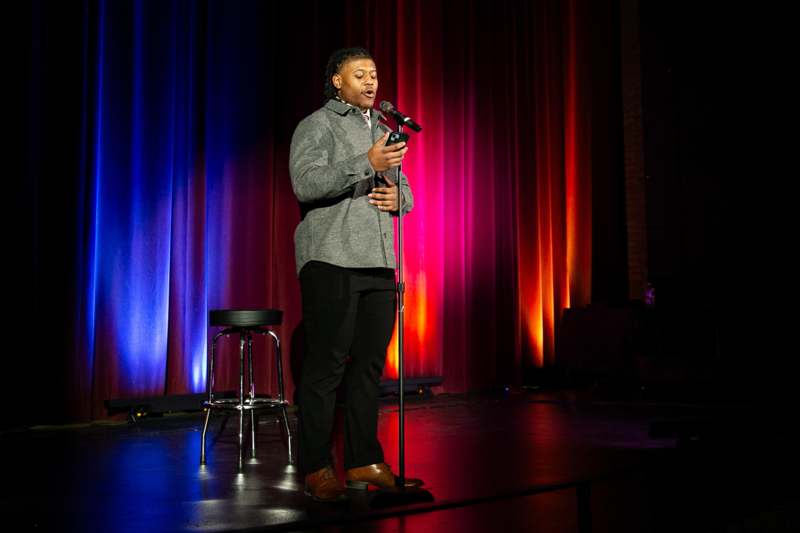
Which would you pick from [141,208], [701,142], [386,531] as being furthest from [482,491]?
[701,142]

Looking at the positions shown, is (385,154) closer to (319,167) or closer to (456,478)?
(319,167)

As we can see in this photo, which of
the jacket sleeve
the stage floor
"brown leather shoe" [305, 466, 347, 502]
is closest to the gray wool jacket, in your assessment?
the jacket sleeve

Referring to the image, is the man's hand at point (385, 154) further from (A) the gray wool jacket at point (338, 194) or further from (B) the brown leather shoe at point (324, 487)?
(B) the brown leather shoe at point (324, 487)

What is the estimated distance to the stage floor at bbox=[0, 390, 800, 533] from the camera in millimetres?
2285

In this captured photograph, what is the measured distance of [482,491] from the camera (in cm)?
271

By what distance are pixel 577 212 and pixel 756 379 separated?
2.24m

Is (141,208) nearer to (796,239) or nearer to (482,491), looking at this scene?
(482,491)

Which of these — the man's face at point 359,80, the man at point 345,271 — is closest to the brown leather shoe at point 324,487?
the man at point 345,271

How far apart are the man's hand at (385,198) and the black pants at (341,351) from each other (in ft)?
0.69

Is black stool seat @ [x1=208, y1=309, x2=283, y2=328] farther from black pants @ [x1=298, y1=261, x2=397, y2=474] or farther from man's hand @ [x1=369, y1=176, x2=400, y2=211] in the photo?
man's hand @ [x1=369, y1=176, x2=400, y2=211]

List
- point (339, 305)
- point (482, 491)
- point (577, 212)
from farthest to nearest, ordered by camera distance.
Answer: point (577, 212) → point (482, 491) → point (339, 305)

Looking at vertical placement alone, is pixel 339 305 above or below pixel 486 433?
above

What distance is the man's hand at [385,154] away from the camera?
227cm

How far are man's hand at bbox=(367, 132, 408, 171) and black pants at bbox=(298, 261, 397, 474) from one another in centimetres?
37
